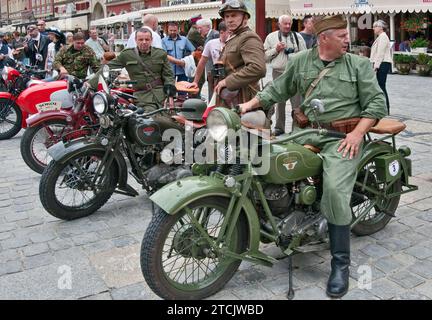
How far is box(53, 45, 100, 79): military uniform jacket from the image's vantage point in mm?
7406

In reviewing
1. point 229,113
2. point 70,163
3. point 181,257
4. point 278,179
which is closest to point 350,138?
point 278,179

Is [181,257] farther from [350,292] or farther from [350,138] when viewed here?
[350,138]

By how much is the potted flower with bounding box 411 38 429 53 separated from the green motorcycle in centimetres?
1472

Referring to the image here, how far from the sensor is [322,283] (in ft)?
10.6

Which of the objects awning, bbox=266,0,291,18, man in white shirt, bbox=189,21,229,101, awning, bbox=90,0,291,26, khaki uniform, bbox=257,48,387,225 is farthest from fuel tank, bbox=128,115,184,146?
awning, bbox=266,0,291,18

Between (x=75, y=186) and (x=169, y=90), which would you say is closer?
(x=75, y=186)

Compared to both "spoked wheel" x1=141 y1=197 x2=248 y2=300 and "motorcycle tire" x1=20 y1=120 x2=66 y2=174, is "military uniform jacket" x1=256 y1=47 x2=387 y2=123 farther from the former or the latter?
"motorcycle tire" x1=20 y1=120 x2=66 y2=174

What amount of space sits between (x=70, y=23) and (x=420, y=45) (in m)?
35.6

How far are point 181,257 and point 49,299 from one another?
862 mm

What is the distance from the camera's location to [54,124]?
6.05 metres

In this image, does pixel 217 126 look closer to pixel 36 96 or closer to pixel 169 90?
pixel 169 90

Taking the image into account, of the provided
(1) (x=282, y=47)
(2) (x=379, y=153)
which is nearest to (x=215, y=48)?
(1) (x=282, y=47)

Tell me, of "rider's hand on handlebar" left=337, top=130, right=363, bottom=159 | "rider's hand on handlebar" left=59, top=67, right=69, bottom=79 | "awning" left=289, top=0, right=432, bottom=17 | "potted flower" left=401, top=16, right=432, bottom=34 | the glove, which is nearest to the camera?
"rider's hand on handlebar" left=337, top=130, right=363, bottom=159

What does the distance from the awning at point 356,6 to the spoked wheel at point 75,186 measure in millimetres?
14449
